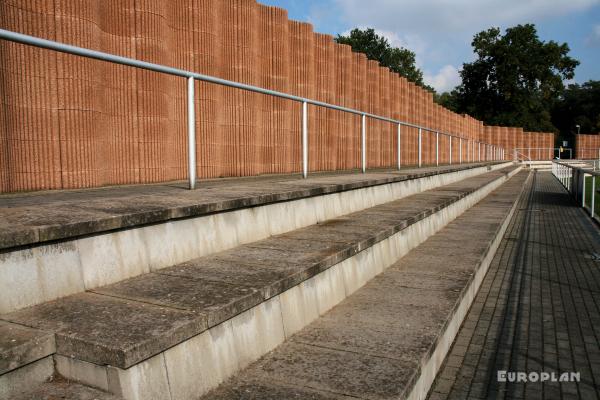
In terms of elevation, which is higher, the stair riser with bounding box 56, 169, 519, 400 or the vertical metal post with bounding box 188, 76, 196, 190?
the vertical metal post with bounding box 188, 76, 196, 190

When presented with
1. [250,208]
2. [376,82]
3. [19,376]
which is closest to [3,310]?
[19,376]

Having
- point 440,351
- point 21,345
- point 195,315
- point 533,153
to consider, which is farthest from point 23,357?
point 533,153

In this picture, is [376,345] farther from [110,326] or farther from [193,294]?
[110,326]

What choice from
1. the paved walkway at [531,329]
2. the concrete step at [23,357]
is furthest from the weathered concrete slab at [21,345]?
the paved walkway at [531,329]

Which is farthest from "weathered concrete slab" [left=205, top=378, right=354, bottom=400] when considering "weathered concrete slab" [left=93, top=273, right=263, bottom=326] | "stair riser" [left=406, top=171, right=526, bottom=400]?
"stair riser" [left=406, top=171, right=526, bottom=400]

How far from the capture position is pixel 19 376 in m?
1.83

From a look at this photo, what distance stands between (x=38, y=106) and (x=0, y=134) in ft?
2.26

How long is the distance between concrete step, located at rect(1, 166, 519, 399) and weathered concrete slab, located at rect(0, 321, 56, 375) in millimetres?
36

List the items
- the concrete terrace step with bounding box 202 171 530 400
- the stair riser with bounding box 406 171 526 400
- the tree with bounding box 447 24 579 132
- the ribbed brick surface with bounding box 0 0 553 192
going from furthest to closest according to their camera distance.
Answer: the tree with bounding box 447 24 579 132 → the ribbed brick surface with bounding box 0 0 553 192 → the stair riser with bounding box 406 171 526 400 → the concrete terrace step with bounding box 202 171 530 400

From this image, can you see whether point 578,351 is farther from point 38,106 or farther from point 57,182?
point 38,106

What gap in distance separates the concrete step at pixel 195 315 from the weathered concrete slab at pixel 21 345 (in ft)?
0.12

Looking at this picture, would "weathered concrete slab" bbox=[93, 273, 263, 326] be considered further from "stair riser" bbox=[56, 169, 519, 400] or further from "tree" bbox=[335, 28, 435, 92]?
"tree" bbox=[335, 28, 435, 92]

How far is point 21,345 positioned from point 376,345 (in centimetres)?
174

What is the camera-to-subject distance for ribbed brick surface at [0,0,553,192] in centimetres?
506
